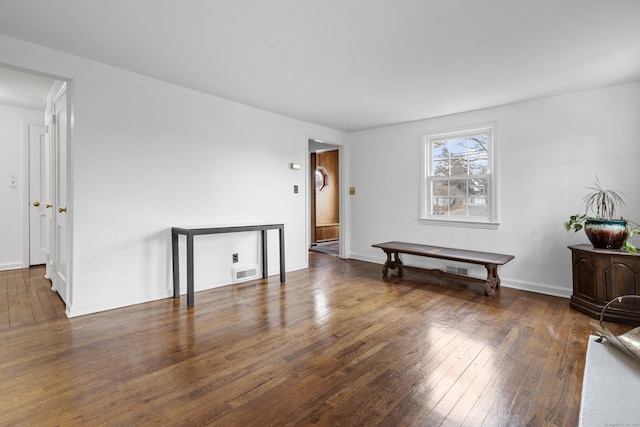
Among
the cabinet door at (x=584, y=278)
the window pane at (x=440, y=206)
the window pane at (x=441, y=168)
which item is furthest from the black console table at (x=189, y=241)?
the cabinet door at (x=584, y=278)

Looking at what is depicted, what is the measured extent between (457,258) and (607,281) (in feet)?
4.39

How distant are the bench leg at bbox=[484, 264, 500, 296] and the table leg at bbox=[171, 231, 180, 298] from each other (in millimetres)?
3469

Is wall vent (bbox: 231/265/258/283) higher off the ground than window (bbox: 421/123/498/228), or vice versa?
window (bbox: 421/123/498/228)

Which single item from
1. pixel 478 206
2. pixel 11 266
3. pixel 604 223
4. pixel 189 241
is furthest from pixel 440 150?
pixel 11 266

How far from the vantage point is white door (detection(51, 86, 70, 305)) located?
3080 mm

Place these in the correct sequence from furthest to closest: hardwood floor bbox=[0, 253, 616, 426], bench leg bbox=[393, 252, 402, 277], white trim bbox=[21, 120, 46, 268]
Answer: white trim bbox=[21, 120, 46, 268], bench leg bbox=[393, 252, 402, 277], hardwood floor bbox=[0, 253, 616, 426]

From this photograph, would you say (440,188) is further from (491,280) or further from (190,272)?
(190,272)

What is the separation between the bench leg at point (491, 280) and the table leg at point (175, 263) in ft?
11.4

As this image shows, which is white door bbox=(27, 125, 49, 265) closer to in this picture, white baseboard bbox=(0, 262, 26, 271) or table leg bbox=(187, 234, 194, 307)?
white baseboard bbox=(0, 262, 26, 271)

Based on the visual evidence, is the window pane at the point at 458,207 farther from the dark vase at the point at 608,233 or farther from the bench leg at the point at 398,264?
the dark vase at the point at 608,233

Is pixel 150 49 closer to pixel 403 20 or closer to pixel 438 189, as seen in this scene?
pixel 403 20

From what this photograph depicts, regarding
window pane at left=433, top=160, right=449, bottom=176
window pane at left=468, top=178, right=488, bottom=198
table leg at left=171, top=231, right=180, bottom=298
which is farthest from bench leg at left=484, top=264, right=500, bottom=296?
table leg at left=171, top=231, right=180, bottom=298

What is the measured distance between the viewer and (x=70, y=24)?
7.43ft

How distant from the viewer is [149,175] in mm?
3295
